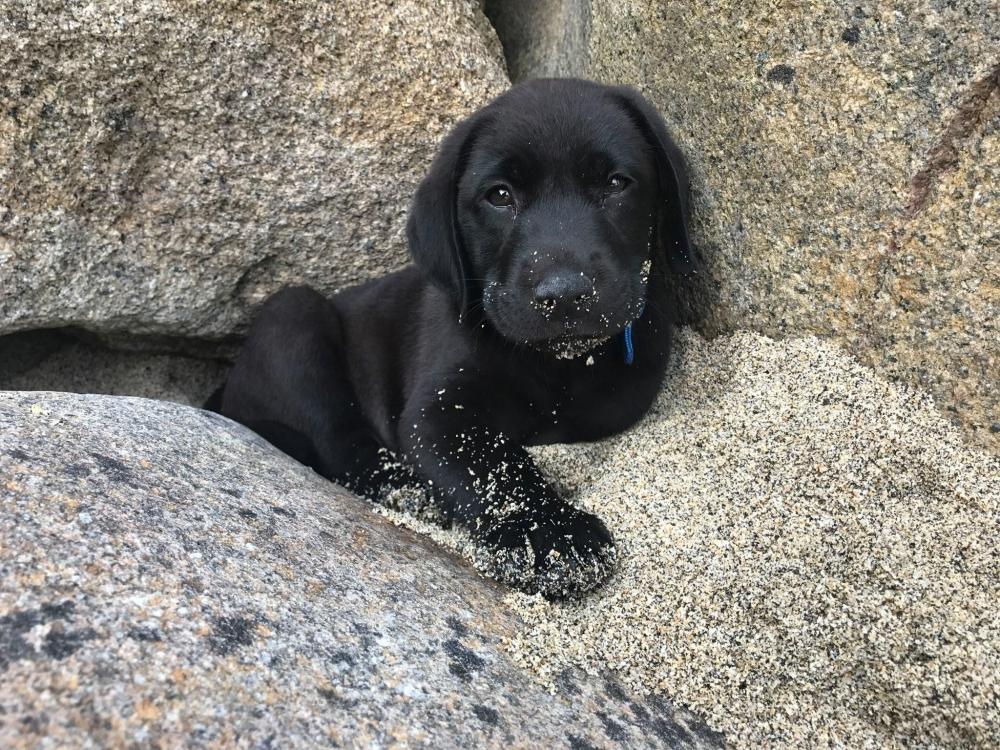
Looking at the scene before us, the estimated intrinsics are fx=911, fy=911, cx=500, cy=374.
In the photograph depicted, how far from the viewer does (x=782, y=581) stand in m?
2.00

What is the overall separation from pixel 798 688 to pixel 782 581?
0.74 feet

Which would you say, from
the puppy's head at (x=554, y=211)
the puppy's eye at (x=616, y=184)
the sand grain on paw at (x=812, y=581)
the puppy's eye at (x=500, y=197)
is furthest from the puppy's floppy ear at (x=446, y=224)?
the sand grain on paw at (x=812, y=581)

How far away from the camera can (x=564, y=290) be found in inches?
92.0

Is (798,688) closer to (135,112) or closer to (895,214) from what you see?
(895,214)

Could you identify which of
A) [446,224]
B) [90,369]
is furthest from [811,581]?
[90,369]

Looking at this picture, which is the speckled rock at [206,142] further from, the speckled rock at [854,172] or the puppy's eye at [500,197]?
the speckled rock at [854,172]

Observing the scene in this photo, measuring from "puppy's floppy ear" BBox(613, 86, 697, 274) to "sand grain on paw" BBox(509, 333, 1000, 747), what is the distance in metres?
0.56

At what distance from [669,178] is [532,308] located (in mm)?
686

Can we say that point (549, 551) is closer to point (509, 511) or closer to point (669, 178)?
point (509, 511)

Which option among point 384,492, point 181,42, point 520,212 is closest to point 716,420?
point 520,212

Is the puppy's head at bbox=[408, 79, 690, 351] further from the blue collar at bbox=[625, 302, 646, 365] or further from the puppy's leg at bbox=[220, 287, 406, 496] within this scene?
the puppy's leg at bbox=[220, 287, 406, 496]

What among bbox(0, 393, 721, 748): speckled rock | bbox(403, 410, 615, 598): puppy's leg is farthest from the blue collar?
bbox(0, 393, 721, 748): speckled rock

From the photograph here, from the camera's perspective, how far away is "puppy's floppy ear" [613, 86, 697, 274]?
2748mm

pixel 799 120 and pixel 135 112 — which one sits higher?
pixel 799 120
